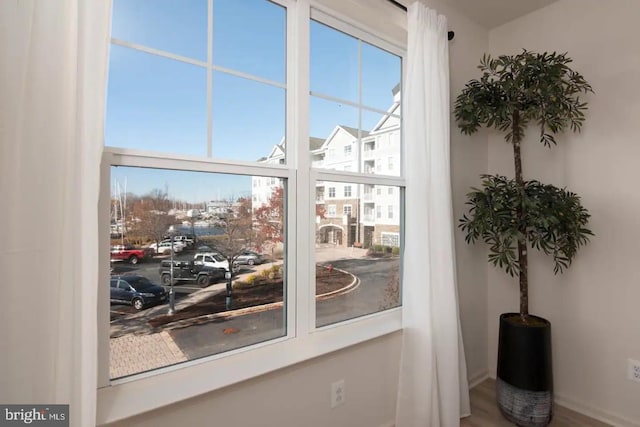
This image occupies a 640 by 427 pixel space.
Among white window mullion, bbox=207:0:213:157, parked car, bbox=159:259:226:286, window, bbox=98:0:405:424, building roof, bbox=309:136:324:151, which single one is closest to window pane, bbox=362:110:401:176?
window, bbox=98:0:405:424

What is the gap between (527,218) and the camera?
1.80m

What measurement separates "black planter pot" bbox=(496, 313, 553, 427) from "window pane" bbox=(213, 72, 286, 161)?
5.79 ft

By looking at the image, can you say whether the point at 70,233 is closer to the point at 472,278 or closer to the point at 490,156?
the point at 472,278

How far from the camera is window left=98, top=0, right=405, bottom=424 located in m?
1.17

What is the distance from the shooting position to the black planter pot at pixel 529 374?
1.83 metres

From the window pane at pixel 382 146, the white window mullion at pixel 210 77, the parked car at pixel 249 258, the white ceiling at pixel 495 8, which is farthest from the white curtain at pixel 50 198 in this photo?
the white ceiling at pixel 495 8

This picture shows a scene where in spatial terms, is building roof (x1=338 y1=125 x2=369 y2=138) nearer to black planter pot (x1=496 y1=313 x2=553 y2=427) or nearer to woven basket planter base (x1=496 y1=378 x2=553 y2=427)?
black planter pot (x1=496 y1=313 x2=553 y2=427)

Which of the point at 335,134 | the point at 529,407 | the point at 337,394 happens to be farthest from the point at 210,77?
the point at 529,407

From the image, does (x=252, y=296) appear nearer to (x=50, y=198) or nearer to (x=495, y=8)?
(x=50, y=198)

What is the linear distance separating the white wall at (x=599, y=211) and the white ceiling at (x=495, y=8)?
0.31 ft

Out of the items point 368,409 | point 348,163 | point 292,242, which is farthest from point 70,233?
point 368,409

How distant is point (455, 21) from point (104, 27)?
2167 mm

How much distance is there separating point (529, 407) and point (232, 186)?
2.05m

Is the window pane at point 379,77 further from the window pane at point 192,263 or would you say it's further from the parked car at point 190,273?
the parked car at point 190,273
